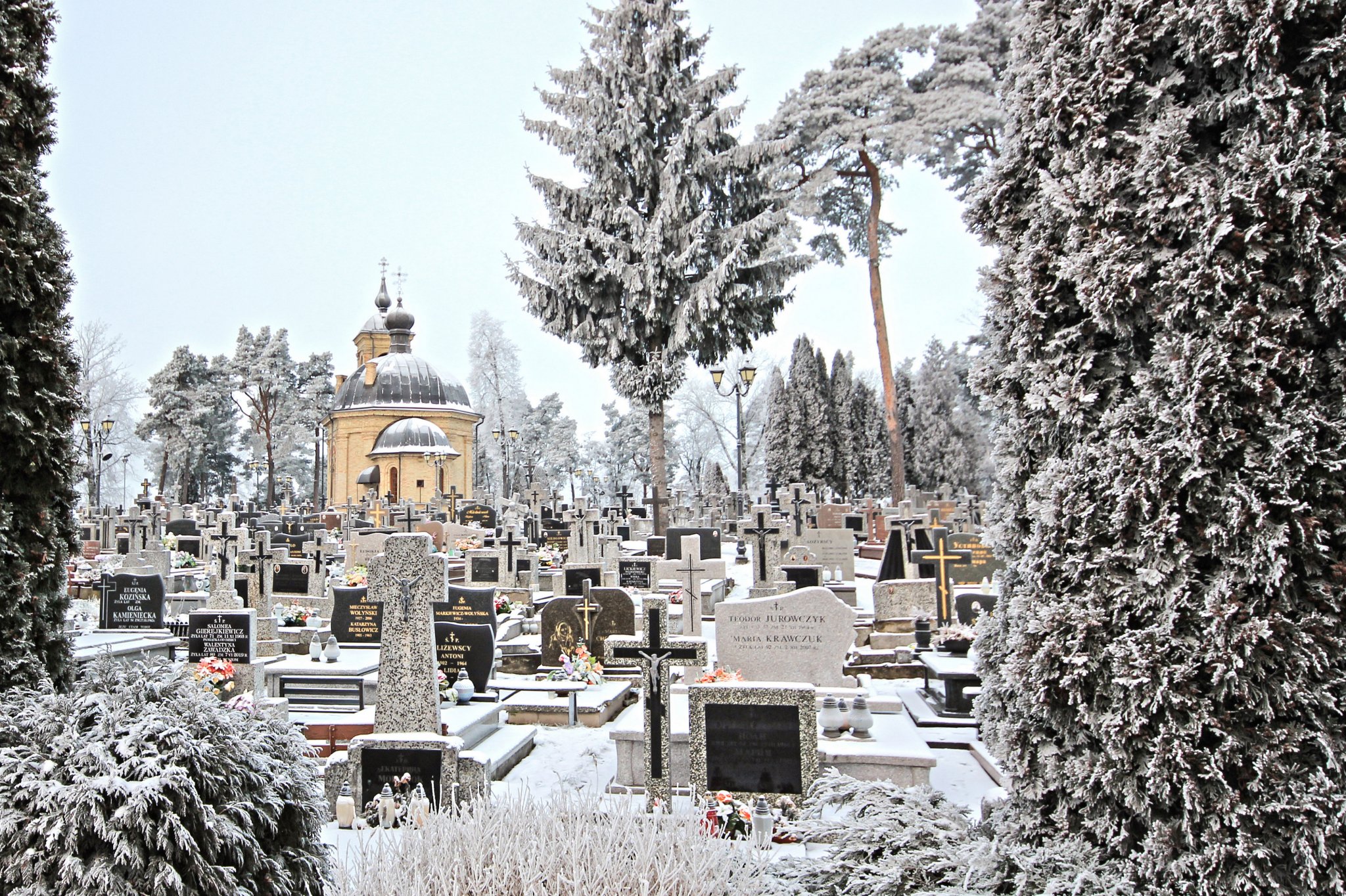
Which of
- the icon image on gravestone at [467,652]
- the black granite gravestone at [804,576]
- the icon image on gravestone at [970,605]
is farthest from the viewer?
the black granite gravestone at [804,576]

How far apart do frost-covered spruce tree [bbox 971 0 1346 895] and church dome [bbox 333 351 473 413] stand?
4968 centimetres

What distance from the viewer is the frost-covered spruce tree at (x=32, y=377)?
4.29 m

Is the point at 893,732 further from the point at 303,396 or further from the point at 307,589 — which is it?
the point at 303,396

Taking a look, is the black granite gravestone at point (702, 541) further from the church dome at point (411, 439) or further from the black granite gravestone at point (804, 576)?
the church dome at point (411, 439)

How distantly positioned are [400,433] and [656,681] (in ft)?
145

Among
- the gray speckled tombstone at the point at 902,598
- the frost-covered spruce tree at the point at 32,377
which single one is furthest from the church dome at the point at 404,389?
the frost-covered spruce tree at the point at 32,377

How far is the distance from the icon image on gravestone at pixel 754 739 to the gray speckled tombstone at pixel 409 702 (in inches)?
58.8

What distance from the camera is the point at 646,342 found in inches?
1042

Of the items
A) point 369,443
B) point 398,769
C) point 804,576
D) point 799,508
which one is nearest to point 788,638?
point 398,769

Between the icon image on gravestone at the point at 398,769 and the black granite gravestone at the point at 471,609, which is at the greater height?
the black granite gravestone at the point at 471,609

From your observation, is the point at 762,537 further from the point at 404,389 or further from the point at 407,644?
the point at 404,389

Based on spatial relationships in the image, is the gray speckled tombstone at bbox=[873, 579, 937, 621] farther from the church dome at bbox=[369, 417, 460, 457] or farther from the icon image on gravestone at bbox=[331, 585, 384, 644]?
the church dome at bbox=[369, 417, 460, 457]

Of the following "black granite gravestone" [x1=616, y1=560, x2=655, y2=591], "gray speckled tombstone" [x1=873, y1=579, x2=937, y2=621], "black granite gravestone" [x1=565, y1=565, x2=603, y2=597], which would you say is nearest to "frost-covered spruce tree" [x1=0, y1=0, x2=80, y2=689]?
"black granite gravestone" [x1=565, y1=565, x2=603, y2=597]

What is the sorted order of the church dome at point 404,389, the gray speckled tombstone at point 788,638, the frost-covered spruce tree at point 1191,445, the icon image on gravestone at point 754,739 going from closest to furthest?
1. the frost-covered spruce tree at point 1191,445
2. the icon image on gravestone at point 754,739
3. the gray speckled tombstone at point 788,638
4. the church dome at point 404,389
